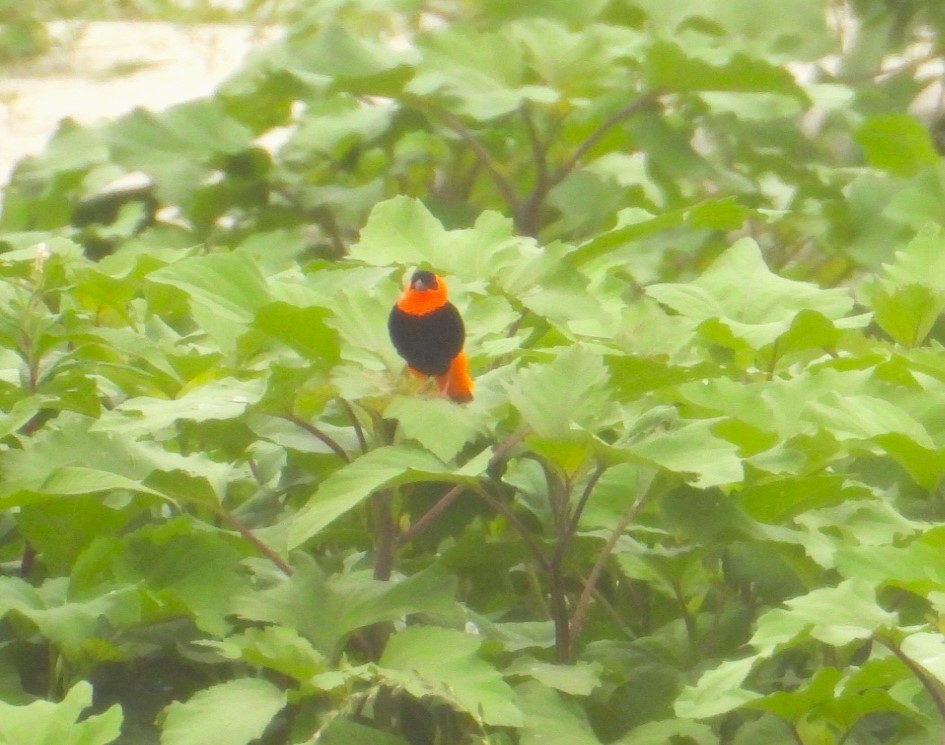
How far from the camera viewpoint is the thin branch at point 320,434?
3.45 feet

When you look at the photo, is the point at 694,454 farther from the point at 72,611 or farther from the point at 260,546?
the point at 72,611

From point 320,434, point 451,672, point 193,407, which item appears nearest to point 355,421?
point 320,434

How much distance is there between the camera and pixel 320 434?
107 centimetres

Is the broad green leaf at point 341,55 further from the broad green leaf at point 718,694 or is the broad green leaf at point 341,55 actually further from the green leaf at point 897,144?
the broad green leaf at point 718,694

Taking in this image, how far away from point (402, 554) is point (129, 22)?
5.77 m

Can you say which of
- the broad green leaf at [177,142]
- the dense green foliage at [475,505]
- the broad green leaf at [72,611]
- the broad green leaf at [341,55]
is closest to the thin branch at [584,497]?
the dense green foliage at [475,505]

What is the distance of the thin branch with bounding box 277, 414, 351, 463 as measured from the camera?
105cm

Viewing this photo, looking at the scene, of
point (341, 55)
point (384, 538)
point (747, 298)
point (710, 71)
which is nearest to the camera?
point (384, 538)

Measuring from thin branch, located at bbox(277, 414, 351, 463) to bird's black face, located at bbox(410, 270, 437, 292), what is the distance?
0.16 m

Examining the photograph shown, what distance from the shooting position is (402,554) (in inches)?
49.4

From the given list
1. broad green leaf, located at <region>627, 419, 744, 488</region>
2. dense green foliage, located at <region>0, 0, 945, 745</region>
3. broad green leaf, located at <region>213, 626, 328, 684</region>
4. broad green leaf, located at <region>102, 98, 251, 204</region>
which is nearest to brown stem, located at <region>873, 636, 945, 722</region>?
dense green foliage, located at <region>0, 0, 945, 745</region>

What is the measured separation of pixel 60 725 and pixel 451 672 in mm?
257

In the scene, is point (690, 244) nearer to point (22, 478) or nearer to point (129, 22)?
point (22, 478)

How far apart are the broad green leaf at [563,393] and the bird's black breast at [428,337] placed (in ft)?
0.31
